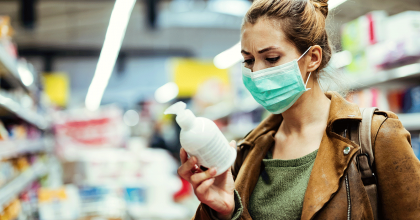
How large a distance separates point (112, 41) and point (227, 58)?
3618 millimetres

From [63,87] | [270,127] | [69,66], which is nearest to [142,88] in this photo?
[69,66]

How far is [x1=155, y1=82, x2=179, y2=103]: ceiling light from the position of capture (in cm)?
1879

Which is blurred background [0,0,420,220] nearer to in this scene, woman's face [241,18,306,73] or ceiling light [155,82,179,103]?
woman's face [241,18,306,73]

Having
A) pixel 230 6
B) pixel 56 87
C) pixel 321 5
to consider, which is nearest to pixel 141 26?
pixel 56 87

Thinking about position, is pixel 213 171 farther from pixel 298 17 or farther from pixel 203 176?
pixel 298 17

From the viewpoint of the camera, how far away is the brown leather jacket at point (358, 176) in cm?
121

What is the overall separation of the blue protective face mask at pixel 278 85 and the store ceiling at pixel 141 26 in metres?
9.70

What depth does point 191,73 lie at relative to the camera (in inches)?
455

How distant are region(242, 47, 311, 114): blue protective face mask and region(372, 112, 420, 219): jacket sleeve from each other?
1.18 feet

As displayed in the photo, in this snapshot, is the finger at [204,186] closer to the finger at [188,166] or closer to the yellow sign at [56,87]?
the finger at [188,166]

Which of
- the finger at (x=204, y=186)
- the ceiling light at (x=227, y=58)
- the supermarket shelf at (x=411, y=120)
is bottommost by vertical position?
the supermarket shelf at (x=411, y=120)

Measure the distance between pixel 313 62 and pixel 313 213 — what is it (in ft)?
2.09

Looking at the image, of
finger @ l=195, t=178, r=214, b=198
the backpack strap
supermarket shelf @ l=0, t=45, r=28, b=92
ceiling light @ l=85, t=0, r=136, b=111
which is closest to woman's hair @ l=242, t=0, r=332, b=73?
the backpack strap

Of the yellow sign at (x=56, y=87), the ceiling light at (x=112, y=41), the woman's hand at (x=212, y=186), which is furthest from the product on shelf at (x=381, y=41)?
the yellow sign at (x=56, y=87)
